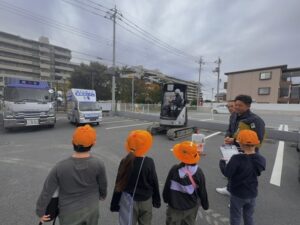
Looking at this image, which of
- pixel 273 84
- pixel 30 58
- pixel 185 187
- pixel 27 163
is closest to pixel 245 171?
pixel 185 187

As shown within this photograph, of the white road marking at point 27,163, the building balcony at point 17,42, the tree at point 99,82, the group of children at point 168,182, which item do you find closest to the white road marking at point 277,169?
the group of children at point 168,182

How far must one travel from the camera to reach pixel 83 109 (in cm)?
1227

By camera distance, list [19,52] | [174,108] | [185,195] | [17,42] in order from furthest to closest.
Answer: [17,42] → [19,52] → [174,108] → [185,195]

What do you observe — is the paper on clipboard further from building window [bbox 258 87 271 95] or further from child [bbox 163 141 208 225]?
building window [bbox 258 87 271 95]

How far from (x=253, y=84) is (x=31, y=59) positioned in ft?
216

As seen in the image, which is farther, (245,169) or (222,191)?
(222,191)

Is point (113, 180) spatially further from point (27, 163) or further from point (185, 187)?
point (27, 163)

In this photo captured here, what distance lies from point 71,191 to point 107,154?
446 centimetres

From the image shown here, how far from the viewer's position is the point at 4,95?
31.0ft

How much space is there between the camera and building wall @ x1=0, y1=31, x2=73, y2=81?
2132 inches

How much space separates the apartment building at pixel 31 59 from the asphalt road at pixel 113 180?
49.6 m

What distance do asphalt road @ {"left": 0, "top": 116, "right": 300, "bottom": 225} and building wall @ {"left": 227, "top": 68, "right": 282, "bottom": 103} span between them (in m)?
32.8

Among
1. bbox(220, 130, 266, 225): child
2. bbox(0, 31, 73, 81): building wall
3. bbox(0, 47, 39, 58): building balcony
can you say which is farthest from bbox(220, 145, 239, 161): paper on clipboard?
bbox(0, 47, 39, 58): building balcony

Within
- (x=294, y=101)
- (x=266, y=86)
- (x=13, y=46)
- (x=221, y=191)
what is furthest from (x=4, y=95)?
(x=13, y=46)
